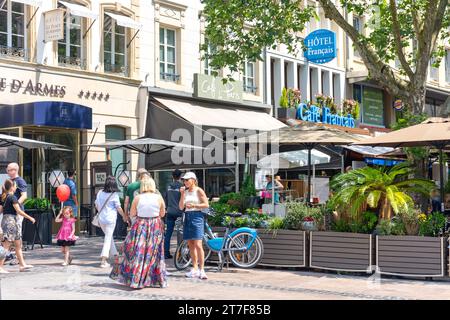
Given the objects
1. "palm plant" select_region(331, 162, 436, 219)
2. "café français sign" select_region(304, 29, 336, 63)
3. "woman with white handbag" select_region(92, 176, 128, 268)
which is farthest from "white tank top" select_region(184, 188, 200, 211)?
"café français sign" select_region(304, 29, 336, 63)

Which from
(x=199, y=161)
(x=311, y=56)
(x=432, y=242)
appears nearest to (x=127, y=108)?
(x=199, y=161)

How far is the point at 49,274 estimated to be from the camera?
1155 centimetres

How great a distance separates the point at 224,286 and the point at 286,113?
17.9 meters

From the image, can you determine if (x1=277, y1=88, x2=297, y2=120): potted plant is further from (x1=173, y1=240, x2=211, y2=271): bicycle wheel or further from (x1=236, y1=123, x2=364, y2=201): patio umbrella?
(x1=173, y1=240, x2=211, y2=271): bicycle wheel

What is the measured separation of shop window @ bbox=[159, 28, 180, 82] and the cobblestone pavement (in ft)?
38.9

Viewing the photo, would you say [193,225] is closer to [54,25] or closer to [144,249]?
[144,249]

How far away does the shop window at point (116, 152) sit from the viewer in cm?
2189

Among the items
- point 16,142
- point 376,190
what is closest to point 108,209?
point 16,142

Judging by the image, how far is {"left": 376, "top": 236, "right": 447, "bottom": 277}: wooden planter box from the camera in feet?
36.6

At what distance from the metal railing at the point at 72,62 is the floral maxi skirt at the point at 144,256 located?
11.0 meters

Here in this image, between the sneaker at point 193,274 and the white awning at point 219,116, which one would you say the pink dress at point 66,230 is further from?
the white awning at point 219,116

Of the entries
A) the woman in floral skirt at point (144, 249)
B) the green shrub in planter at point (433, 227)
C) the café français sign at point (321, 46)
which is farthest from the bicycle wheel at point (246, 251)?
the café français sign at point (321, 46)

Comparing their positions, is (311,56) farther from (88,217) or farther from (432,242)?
(432,242)

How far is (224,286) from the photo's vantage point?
10.5 metres
